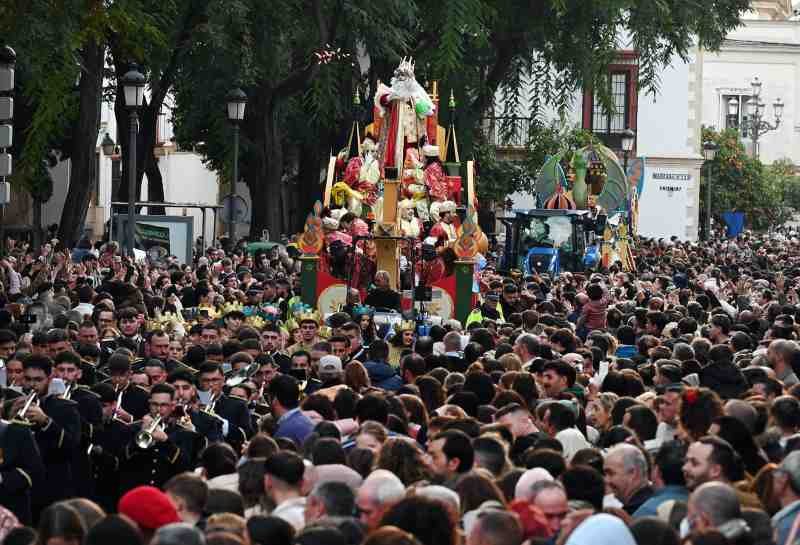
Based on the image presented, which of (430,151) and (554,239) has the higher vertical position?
(430,151)

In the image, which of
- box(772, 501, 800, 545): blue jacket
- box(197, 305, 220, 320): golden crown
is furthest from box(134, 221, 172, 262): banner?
box(772, 501, 800, 545): blue jacket

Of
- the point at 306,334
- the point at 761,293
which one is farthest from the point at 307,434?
the point at 761,293

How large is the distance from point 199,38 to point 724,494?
914 inches

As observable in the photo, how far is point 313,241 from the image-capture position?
25125 mm

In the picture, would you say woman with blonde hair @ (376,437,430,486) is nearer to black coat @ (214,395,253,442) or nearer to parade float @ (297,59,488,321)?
black coat @ (214,395,253,442)

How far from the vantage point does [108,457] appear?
39.1ft

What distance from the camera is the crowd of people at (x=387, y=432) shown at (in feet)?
26.5

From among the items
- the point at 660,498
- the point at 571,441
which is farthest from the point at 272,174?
the point at 660,498

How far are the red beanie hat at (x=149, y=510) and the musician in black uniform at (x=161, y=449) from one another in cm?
344

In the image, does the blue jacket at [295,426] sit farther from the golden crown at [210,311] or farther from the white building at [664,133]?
the white building at [664,133]

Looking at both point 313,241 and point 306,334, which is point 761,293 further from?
point 306,334

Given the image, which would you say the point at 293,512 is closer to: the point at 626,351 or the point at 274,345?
the point at 274,345

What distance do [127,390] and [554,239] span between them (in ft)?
85.1

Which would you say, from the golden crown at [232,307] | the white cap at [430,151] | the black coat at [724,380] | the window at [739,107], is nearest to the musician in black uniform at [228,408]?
the black coat at [724,380]
